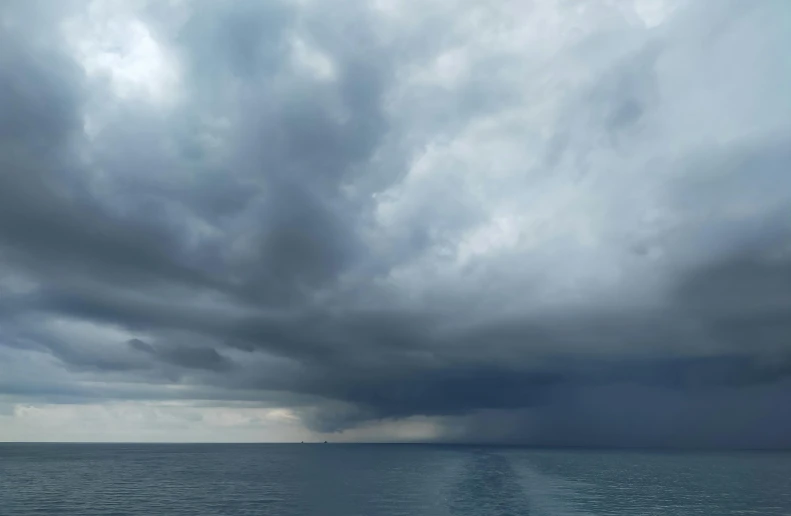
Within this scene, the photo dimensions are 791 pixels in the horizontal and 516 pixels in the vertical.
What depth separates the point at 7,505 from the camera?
115m

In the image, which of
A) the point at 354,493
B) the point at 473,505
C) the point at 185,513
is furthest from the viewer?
the point at 354,493

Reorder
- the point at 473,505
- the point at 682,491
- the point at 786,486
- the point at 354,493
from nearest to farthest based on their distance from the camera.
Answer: the point at 473,505 → the point at 354,493 → the point at 682,491 → the point at 786,486

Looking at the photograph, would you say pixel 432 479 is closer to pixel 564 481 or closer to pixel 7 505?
pixel 564 481

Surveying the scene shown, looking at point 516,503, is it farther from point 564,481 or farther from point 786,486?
point 786,486

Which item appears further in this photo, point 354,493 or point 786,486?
point 786,486

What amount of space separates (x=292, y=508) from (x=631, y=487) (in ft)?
339

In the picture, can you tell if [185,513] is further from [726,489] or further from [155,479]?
[726,489]

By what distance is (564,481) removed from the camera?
176 meters

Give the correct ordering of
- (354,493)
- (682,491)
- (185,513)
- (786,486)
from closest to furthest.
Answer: (185,513) < (354,493) < (682,491) < (786,486)

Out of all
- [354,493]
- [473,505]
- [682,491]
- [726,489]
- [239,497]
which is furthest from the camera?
[726,489]

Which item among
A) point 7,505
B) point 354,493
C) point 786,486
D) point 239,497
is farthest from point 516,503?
point 786,486

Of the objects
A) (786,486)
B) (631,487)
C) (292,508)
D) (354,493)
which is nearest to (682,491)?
(631,487)

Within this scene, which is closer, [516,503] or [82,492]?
[516,503]

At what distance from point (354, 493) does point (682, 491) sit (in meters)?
89.7
